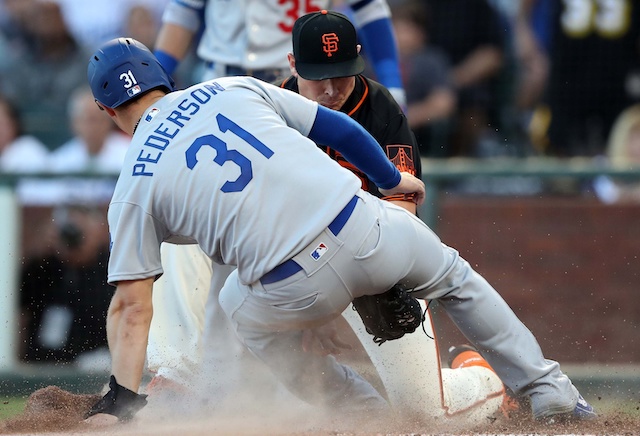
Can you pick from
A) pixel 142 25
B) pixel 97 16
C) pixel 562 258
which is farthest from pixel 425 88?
pixel 97 16

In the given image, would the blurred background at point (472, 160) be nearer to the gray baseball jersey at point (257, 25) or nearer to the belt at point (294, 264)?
the gray baseball jersey at point (257, 25)

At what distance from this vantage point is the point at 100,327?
26.4 feet

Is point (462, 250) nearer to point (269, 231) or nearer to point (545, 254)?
point (545, 254)

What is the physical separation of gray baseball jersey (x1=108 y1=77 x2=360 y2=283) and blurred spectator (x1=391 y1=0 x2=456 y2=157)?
5343 millimetres

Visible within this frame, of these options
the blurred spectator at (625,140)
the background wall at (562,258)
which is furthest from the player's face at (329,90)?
the blurred spectator at (625,140)

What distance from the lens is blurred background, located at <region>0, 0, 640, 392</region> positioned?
27.5ft

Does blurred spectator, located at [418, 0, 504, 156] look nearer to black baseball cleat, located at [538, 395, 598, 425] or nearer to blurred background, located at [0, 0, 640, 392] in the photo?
blurred background, located at [0, 0, 640, 392]

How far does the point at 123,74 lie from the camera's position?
4461 mm

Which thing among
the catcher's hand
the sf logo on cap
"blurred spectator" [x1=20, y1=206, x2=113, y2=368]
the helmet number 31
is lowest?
"blurred spectator" [x1=20, y1=206, x2=113, y2=368]

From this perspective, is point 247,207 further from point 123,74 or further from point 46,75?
point 46,75

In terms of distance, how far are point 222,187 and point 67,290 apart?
445 cm

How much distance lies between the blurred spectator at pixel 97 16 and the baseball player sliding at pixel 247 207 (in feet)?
18.9

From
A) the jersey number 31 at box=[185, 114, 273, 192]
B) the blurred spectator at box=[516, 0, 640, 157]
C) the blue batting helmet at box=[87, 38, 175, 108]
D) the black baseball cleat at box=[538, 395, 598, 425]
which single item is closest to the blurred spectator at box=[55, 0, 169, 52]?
the blurred spectator at box=[516, 0, 640, 157]

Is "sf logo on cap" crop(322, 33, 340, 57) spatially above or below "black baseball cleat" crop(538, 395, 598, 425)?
above
